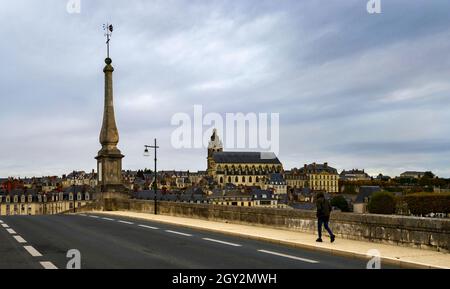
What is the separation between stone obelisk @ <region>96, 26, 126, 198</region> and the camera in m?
34.3

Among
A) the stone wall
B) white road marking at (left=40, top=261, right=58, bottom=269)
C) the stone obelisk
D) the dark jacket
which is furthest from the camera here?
the stone obelisk

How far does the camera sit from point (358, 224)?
16.0 m

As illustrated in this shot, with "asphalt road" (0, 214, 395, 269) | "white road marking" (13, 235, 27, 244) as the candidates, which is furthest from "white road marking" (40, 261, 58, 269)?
"white road marking" (13, 235, 27, 244)

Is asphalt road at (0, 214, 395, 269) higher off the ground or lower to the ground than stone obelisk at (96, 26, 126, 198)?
lower

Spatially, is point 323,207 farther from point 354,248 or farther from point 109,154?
point 109,154

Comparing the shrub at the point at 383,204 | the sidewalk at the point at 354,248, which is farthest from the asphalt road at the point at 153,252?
the shrub at the point at 383,204

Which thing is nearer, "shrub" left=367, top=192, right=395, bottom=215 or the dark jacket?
the dark jacket

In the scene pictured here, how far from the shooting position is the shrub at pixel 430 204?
71125 millimetres

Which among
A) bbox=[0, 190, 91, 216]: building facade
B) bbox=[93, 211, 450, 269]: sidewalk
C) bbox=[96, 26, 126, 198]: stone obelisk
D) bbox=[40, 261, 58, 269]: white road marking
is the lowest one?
bbox=[0, 190, 91, 216]: building facade

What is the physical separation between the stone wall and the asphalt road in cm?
222

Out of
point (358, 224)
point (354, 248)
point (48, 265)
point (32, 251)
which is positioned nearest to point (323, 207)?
point (358, 224)

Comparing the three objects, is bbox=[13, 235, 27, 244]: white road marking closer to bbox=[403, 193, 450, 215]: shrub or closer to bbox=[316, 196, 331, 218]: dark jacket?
bbox=[316, 196, 331, 218]: dark jacket

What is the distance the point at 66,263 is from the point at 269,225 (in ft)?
34.9

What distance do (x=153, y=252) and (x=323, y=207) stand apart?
16.9 ft
